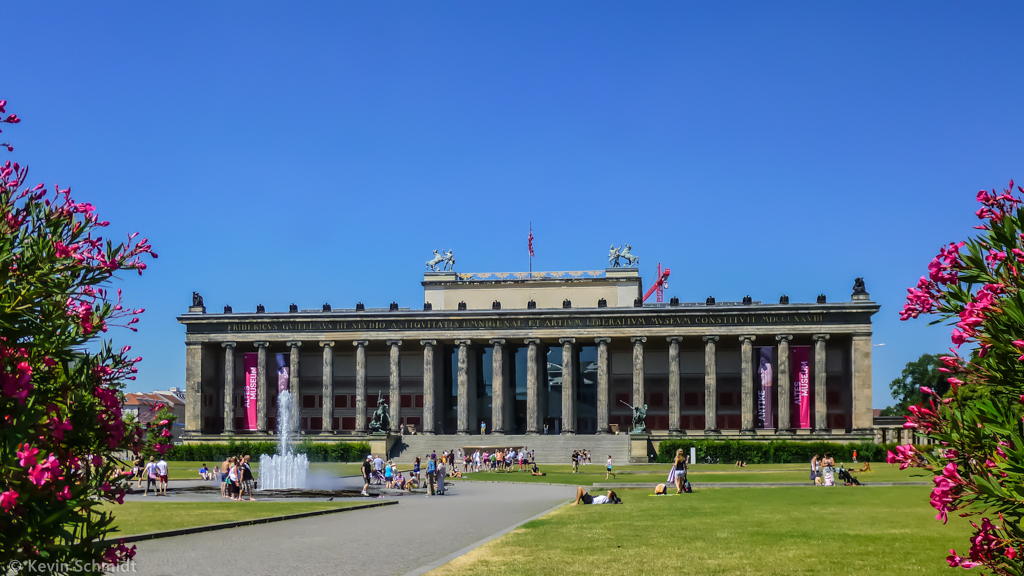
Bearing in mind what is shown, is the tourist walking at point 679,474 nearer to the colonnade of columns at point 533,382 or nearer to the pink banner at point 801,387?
the pink banner at point 801,387

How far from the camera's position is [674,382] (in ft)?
305

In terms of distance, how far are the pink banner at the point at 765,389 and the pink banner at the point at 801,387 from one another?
7.11 ft

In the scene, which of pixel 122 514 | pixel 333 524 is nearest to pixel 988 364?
pixel 333 524

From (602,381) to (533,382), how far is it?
6.66m

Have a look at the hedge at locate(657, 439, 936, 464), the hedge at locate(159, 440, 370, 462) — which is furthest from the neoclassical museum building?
the hedge at locate(657, 439, 936, 464)

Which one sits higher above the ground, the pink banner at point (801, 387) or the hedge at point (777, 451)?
the pink banner at point (801, 387)

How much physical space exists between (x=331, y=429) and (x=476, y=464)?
103 ft

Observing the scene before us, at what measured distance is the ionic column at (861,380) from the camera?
8900 cm

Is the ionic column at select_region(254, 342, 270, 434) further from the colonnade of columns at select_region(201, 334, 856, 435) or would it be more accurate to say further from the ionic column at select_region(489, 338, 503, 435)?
the ionic column at select_region(489, 338, 503, 435)

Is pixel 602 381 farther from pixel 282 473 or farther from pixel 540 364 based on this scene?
pixel 282 473

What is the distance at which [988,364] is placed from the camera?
26.1 feet

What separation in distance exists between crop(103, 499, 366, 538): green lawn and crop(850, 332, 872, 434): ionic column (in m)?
65.8

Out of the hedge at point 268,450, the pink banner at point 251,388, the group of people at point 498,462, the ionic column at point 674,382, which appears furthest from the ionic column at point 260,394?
the ionic column at point 674,382

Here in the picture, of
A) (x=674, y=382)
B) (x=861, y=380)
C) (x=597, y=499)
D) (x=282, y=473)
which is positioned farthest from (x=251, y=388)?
(x=597, y=499)
